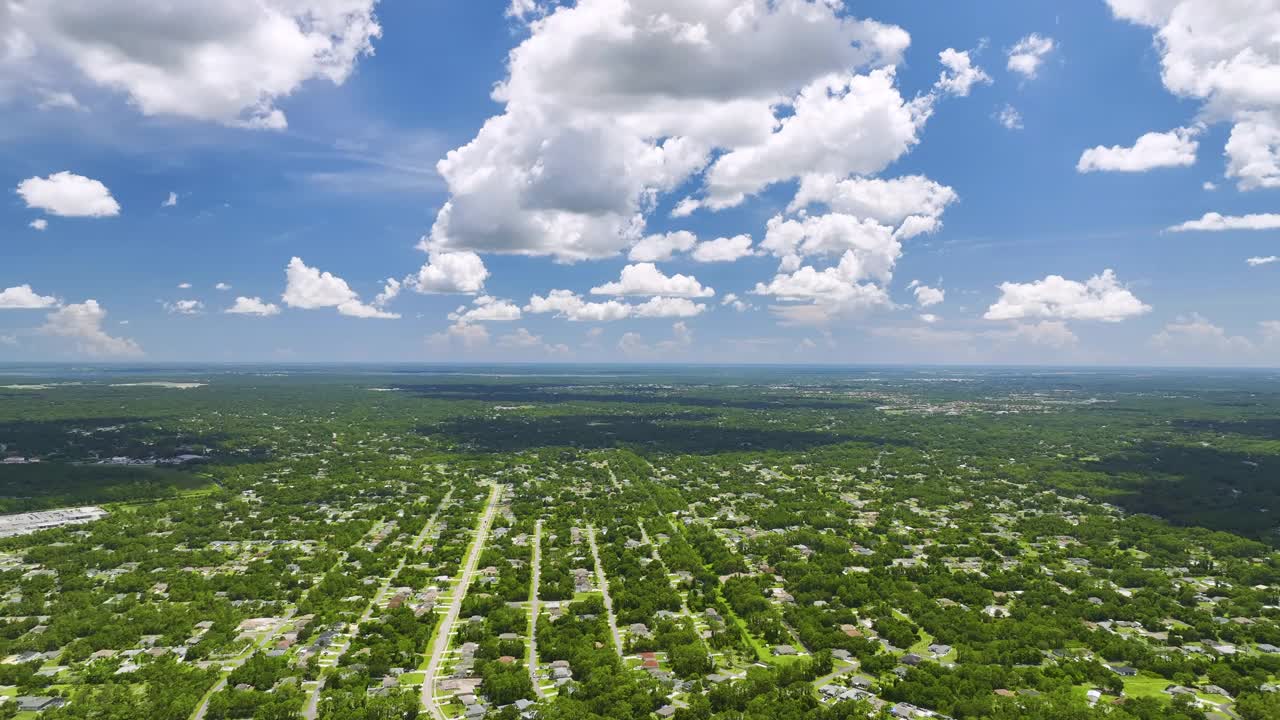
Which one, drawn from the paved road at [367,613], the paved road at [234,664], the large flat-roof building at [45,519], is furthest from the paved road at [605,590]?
the large flat-roof building at [45,519]

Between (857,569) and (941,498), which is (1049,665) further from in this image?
(941,498)

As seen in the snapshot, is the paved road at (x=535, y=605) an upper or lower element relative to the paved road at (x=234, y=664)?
lower

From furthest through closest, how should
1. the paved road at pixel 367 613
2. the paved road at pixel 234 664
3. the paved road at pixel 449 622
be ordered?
1. the paved road at pixel 449 622
2. the paved road at pixel 367 613
3. the paved road at pixel 234 664

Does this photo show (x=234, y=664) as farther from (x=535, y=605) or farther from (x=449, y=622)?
(x=535, y=605)

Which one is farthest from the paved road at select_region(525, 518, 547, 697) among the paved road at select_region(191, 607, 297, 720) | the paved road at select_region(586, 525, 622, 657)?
the paved road at select_region(191, 607, 297, 720)

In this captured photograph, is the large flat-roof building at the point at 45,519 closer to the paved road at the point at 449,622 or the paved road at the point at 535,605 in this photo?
→ the paved road at the point at 449,622

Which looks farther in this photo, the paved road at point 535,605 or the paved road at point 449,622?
the paved road at point 535,605

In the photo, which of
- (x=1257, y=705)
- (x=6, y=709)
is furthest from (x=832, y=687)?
(x=6, y=709)
